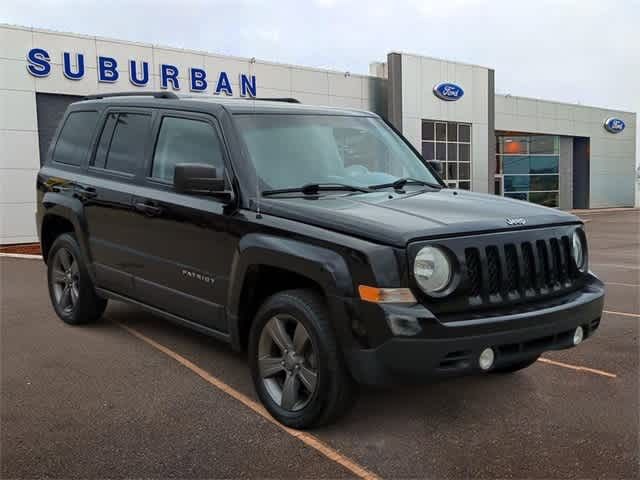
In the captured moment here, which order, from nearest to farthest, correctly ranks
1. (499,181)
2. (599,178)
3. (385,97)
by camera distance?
(385,97) → (499,181) → (599,178)

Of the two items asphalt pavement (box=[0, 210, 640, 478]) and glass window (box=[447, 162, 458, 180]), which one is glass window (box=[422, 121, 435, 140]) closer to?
glass window (box=[447, 162, 458, 180])

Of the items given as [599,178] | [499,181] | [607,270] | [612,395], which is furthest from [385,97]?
[612,395]

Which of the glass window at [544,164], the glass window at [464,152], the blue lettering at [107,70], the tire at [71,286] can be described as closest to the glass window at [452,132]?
the glass window at [464,152]

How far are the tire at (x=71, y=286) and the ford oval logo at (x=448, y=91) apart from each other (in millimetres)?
23321

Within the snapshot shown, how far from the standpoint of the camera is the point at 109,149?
5.68 metres

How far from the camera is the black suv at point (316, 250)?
342 centimetres

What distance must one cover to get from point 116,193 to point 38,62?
13.8m

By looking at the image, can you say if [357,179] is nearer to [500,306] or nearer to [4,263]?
[500,306]

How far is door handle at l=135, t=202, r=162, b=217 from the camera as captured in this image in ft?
15.9

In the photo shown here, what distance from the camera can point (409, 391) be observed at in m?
4.57

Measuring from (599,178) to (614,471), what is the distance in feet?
136

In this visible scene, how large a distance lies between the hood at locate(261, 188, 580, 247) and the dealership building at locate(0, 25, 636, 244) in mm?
1683

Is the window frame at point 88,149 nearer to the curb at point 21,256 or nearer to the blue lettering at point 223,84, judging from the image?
the curb at point 21,256

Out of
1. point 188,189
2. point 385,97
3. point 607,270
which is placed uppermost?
point 385,97
